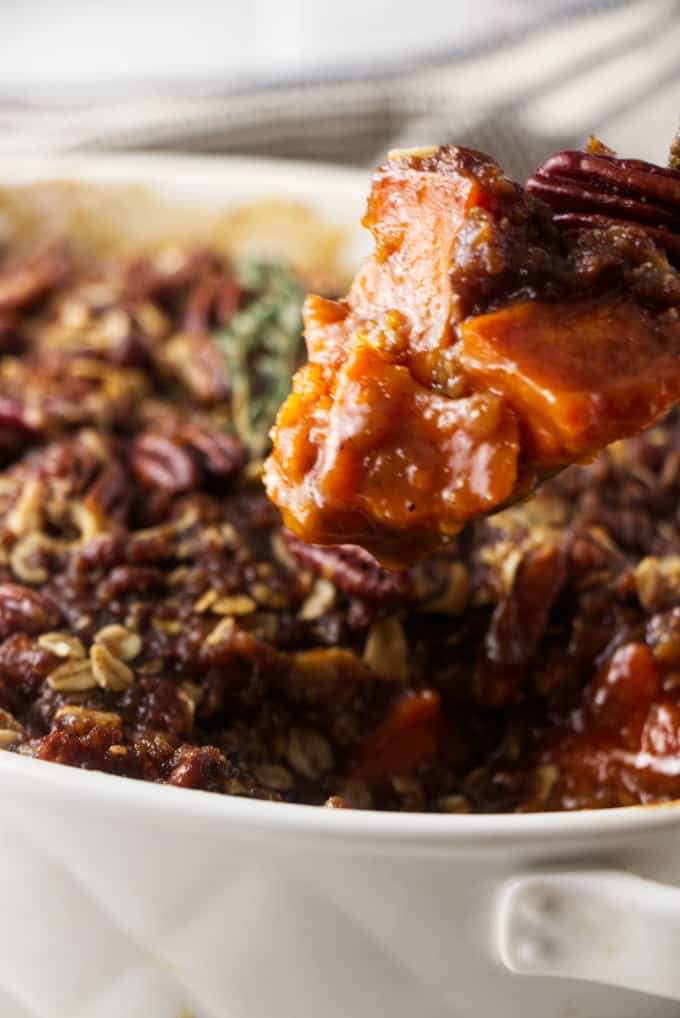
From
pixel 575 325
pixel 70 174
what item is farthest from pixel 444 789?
pixel 70 174

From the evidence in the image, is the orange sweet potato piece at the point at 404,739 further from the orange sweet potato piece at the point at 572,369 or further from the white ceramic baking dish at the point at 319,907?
the orange sweet potato piece at the point at 572,369

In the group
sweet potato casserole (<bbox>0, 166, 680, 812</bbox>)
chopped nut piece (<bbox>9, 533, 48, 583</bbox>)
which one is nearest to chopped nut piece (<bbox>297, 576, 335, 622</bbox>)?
sweet potato casserole (<bbox>0, 166, 680, 812</bbox>)

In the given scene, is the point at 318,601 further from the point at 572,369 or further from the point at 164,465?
the point at 572,369

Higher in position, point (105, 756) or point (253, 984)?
point (105, 756)

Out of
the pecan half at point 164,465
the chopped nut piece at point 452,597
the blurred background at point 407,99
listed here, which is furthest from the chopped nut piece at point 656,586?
the blurred background at point 407,99

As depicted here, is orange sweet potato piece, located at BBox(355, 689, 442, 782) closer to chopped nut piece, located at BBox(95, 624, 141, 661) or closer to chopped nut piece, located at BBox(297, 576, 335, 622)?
chopped nut piece, located at BBox(297, 576, 335, 622)

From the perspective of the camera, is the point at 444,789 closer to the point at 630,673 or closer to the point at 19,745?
the point at 630,673

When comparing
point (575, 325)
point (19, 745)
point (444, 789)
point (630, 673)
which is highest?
point (575, 325)
